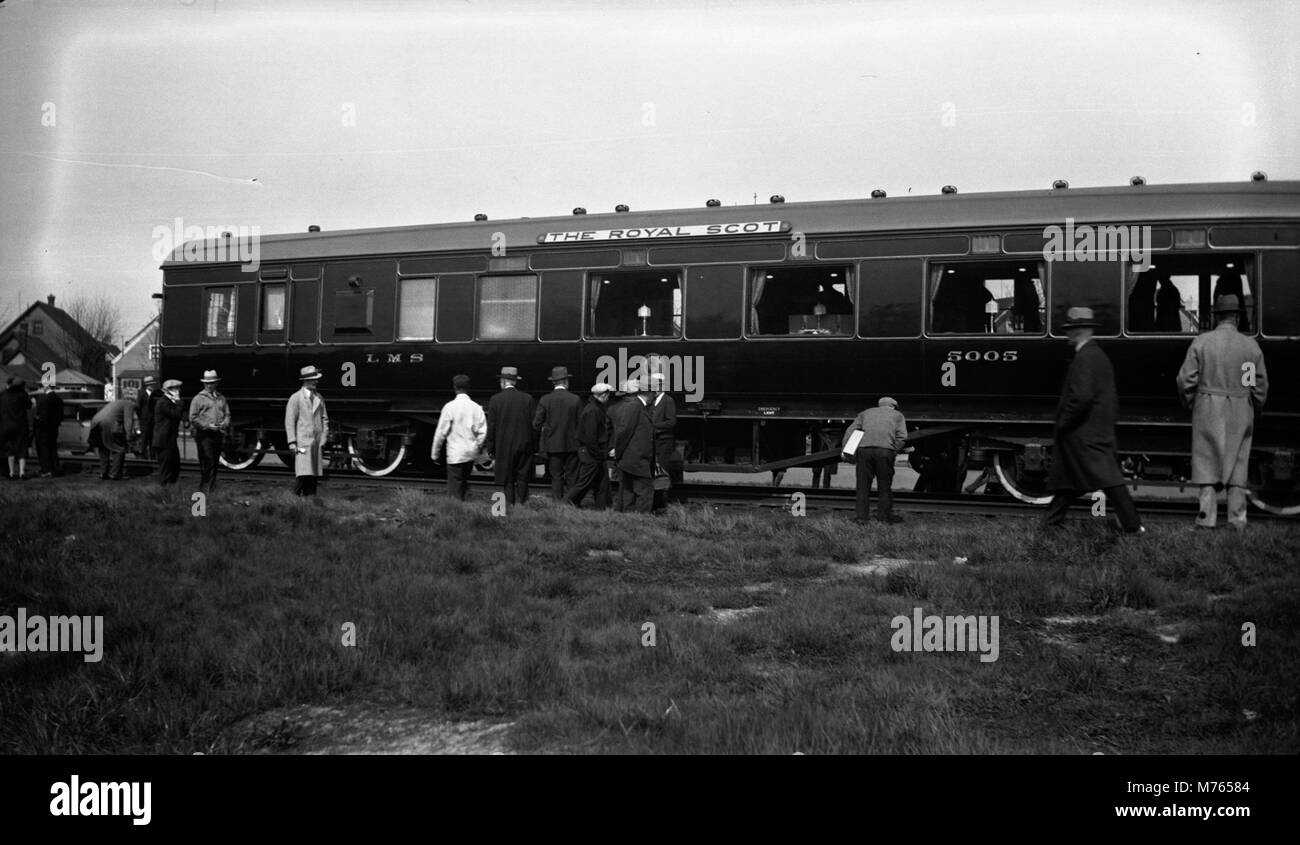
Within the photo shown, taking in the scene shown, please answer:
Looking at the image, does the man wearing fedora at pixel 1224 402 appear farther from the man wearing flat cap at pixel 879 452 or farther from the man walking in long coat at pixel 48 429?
the man walking in long coat at pixel 48 429

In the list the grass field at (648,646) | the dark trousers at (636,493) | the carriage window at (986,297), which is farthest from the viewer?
the carriage window at (986,297)

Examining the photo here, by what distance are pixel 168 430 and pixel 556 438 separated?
18.4ft

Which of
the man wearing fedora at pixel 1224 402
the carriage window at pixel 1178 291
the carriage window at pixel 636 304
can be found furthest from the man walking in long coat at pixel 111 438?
the man wearing fedora at pixel 1224 402

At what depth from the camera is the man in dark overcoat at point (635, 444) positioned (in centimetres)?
1135

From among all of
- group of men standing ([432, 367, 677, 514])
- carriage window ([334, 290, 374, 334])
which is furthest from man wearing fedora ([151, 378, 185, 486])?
group of men standing ([432, 367, 677, 514])

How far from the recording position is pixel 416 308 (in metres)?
14.7

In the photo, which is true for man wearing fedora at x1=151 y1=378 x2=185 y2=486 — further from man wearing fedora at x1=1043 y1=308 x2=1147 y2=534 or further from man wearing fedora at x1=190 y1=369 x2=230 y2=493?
man wearing fedora at x1=1043 y1=308 x2=1147 y2=534

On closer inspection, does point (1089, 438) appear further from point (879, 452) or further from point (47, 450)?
point (47, 450)

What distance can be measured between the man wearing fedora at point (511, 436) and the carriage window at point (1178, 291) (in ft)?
23.2

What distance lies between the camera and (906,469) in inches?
950
